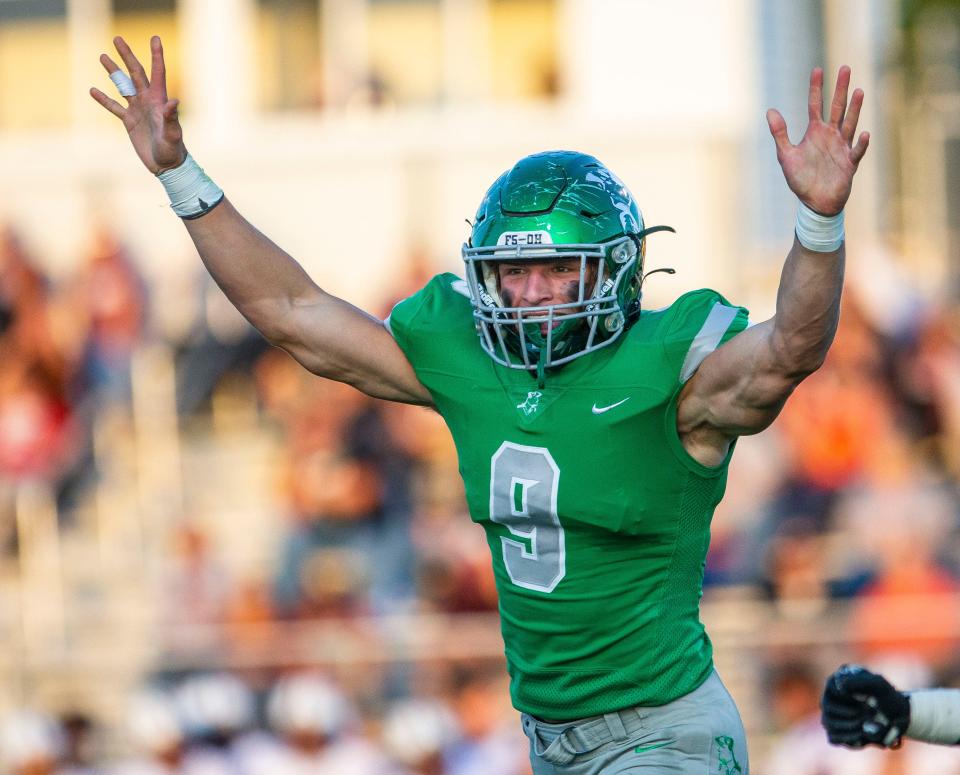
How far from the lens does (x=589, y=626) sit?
3.52 meters

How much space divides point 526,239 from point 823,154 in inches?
27.5

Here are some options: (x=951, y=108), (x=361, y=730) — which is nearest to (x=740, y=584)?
(x=361, y=730)

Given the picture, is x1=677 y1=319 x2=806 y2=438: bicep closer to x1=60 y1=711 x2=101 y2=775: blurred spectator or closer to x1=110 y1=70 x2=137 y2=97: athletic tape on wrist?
x1=110 y1=70 x2=137 y2=97: athletic tape on wrist

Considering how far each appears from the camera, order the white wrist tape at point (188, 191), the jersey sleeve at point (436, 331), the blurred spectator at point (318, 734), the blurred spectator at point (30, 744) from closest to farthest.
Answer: the jersey sleeve at point (436, 331), the white wrist tape at point (188, 191), the blurred spectator at point (318, 734), the blurred spectator at point (30, 744)

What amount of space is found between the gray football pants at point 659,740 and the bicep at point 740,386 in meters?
0.63

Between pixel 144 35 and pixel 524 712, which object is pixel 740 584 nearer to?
pixel 524 712

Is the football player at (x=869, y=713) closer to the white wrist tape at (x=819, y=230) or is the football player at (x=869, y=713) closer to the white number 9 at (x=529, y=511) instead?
the white number 9 at (x=529, y=511)

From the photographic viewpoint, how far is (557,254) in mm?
3529

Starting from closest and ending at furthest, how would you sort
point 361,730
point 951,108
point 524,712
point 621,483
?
point 621,483 → point 524,712 → point 361,730 → point 951,108

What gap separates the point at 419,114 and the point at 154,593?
13.0ft

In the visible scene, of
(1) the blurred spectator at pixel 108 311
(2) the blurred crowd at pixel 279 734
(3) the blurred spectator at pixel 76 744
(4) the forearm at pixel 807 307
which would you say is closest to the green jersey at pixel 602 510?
(4) the forearm at pixel 807 307

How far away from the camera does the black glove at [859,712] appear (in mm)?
3750

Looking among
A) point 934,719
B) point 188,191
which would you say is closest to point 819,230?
point 934,719

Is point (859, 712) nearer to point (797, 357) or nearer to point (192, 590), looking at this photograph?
point (797, 357)
